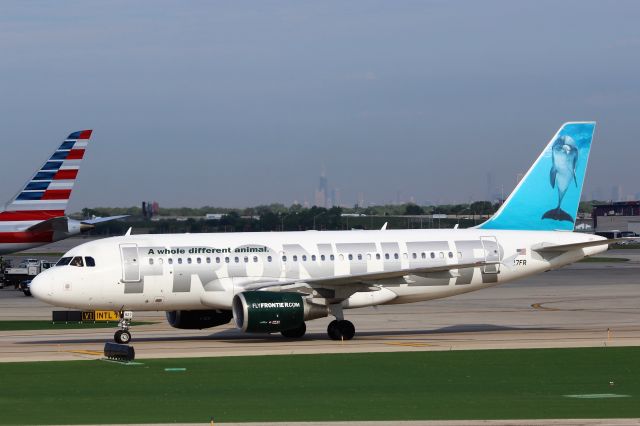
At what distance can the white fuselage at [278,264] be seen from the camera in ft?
131

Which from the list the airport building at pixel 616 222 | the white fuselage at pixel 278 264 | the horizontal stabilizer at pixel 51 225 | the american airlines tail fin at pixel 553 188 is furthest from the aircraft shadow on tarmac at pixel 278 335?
the airport building at pixel 616 222

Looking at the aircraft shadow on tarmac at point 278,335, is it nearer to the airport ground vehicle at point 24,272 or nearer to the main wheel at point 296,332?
the main wheel at point 296,332

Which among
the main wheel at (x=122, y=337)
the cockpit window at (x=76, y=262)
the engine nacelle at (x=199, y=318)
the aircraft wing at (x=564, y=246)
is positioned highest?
the cockpit window at (x=76, y=262)

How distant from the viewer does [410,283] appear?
42.0 m

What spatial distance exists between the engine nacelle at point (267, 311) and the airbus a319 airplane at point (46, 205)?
117 ft

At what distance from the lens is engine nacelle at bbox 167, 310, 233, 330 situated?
138ft

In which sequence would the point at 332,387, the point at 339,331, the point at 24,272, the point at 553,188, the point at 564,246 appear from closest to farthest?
the point at 332,387
the point at 339,331
the point at 564,246
the point at 553,188
the point at 24,272

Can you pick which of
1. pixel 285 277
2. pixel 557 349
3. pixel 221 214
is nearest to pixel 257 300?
pixel 285 277

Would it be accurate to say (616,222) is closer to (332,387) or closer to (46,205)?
(46,205)

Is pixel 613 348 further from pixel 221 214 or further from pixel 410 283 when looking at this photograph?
pixel 221 214

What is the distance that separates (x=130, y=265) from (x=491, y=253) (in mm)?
13222

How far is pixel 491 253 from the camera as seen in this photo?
141 feet

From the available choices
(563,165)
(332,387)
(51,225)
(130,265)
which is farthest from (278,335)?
(51,225)

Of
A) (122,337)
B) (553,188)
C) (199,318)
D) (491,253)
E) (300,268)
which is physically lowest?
(122,337)
